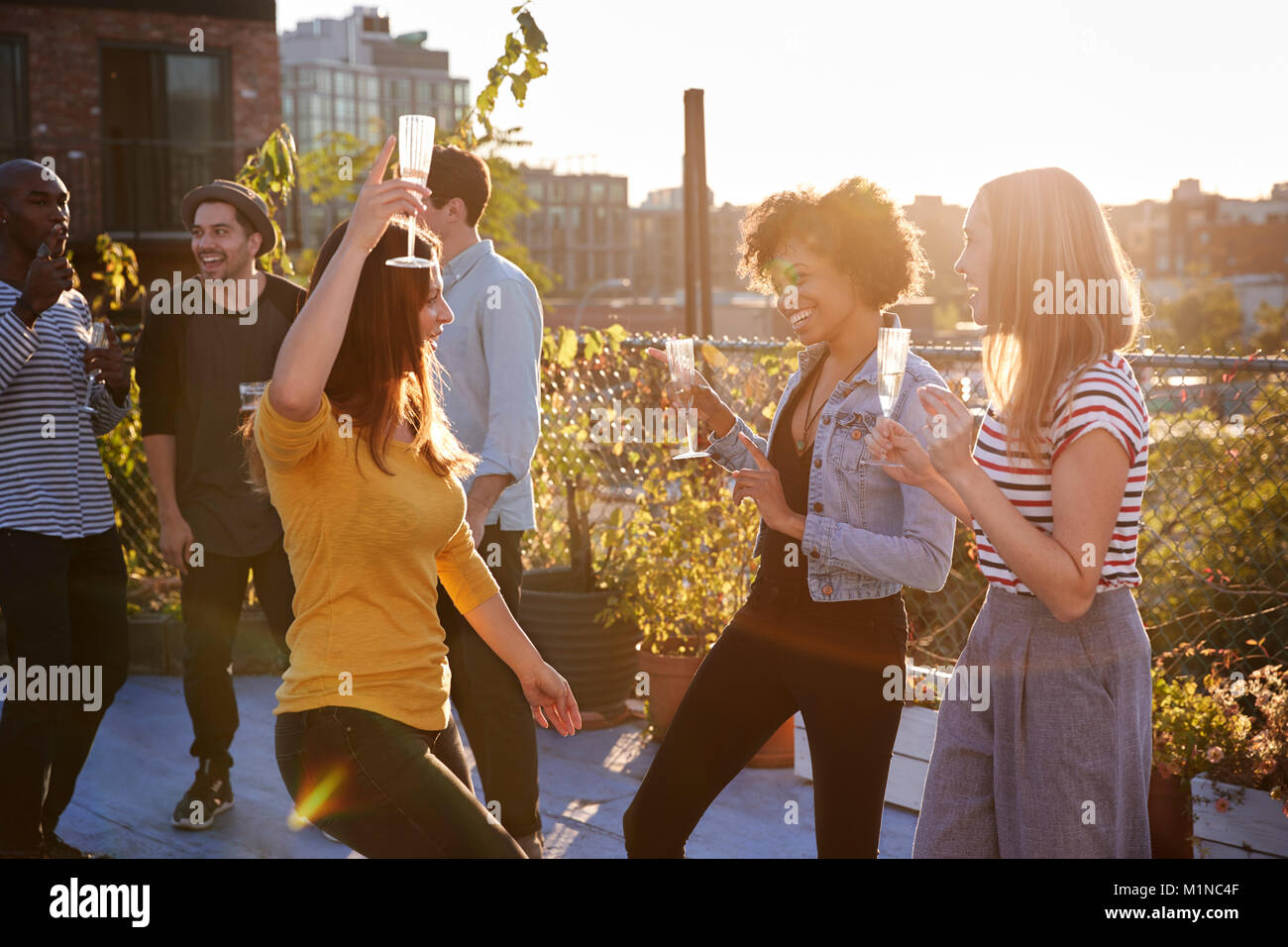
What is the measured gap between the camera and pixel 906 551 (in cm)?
286

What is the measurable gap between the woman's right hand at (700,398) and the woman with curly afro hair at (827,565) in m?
0.18

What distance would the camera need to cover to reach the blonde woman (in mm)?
2330

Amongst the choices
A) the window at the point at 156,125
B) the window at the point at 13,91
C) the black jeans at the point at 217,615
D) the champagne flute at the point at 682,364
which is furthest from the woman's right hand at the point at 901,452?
the window at the point at 13,91

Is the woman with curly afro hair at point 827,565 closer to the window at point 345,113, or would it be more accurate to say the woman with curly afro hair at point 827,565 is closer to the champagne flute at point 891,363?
the champagne flute at point 891,363

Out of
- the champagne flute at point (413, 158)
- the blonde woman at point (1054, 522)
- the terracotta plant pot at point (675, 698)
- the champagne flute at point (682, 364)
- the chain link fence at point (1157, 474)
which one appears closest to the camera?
the blonde woman at point (1054, 522)

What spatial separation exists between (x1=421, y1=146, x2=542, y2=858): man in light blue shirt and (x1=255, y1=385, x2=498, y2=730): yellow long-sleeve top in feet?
4.04

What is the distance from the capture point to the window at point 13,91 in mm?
20125

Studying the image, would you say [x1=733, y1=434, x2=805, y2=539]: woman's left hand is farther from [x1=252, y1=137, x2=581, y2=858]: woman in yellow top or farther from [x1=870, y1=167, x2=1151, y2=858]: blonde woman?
[x1=252, y1=137, x2=581, y2=858]: woman in yellow top
